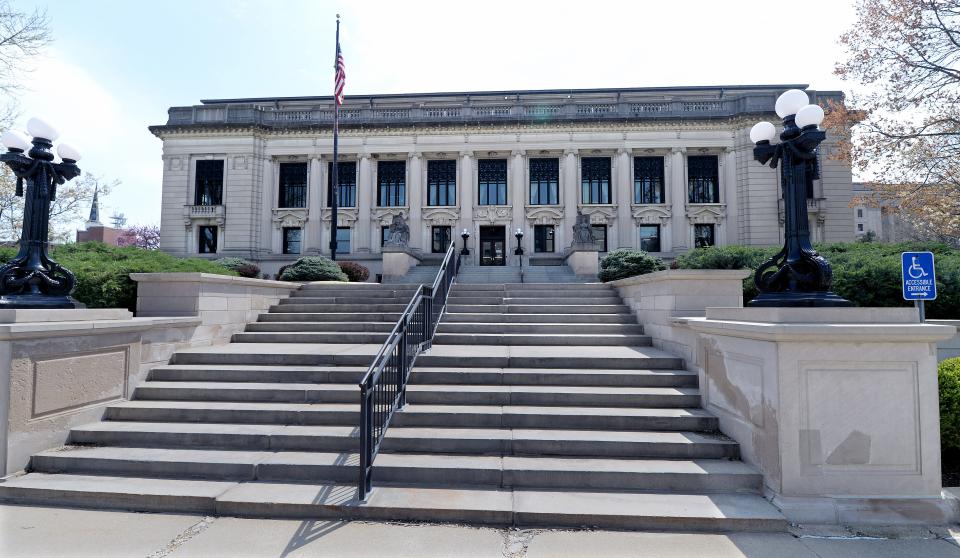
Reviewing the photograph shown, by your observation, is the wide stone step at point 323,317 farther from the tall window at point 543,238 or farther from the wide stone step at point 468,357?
the tall window at point 543,238

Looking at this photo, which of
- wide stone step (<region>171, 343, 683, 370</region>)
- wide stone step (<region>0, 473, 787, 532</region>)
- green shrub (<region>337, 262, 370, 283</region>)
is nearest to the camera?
wide stone step (<region>0, 473, 787, 532</region>)

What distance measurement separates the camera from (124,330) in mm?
6523

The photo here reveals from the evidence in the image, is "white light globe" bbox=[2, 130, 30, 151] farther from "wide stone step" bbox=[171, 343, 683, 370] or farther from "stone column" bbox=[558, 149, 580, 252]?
"stone column" bbox=[558, 149, 580, 252]

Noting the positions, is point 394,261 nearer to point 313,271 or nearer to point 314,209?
point 313,271

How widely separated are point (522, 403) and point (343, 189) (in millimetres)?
30055

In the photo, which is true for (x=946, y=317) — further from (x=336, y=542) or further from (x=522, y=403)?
(x=336, y=542)

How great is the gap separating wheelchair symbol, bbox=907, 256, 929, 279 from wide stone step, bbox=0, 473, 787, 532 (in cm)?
532

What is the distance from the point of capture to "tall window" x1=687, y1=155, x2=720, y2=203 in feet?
103

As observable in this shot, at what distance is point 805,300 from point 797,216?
1.08 meters

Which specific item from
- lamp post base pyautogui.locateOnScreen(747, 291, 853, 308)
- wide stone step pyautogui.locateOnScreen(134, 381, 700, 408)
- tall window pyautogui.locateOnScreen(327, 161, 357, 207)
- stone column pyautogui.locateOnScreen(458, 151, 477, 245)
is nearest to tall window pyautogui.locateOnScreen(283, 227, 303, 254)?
tall window pyautogui.locateOnScreen(327, 161, 357, 207)

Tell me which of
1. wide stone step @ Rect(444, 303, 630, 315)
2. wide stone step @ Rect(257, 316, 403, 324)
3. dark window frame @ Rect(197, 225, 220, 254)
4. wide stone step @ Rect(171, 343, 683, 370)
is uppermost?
dark window frame @ Rect(197, 225, 220, 254)

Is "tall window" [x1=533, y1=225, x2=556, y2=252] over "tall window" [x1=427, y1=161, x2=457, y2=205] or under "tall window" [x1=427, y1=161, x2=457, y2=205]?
under

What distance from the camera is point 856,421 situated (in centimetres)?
432

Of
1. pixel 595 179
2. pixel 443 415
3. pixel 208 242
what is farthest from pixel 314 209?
pixel 443 415
